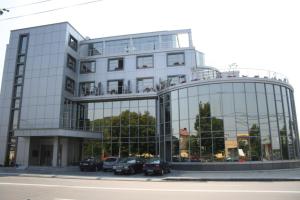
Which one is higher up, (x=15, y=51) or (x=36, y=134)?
(x=15, y=51)

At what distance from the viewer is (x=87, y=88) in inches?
1481

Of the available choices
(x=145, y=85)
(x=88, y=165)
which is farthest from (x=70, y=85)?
(x=88, y=165)

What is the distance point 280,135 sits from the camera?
2611 cm

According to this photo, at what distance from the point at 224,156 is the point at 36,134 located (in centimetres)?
1987

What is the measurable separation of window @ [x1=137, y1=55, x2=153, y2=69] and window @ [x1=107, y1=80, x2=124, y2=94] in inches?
135

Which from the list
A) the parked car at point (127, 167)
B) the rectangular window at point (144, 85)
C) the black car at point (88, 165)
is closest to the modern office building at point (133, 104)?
the rectangular window at point (144, 85)

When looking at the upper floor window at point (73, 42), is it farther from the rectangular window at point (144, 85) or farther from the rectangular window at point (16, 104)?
the rectangular window at point (144, 85)

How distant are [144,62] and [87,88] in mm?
8734

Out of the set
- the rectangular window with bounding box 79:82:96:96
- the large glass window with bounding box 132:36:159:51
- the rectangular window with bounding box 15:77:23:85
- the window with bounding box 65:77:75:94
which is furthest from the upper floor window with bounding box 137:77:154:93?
the rectangular window with bounding box 15:77:23:85

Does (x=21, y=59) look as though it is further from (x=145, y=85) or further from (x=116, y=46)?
(x=145, y=85)

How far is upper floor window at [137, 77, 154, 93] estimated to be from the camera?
1377 inches

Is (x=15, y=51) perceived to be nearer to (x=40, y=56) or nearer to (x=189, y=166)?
(x=40, y=56)

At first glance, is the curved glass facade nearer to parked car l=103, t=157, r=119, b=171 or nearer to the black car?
parked car l=103, t=157, r=119, b=171

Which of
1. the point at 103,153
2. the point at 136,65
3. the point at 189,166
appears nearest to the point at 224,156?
the point at 189,166
